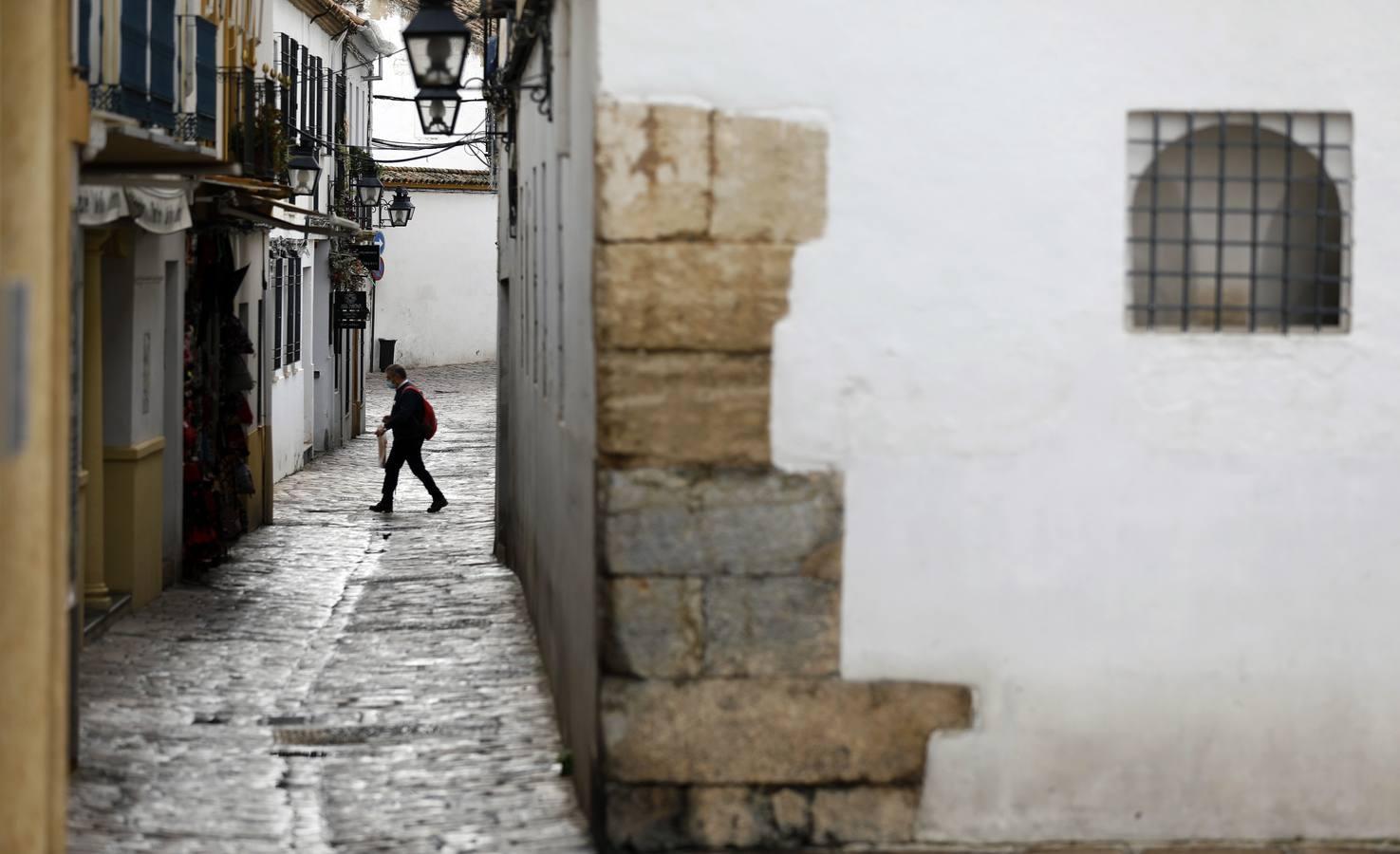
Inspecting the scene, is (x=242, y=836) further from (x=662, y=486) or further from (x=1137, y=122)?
(x=1137, y=122)

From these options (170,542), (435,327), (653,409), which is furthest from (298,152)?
(435,327)

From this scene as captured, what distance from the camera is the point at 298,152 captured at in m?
21.3

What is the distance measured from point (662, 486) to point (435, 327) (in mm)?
39863

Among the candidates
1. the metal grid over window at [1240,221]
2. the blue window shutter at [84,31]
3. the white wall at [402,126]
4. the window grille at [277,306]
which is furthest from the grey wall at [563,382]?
the white wall at [402,126]

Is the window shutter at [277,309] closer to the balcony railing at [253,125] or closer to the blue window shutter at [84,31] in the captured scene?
the balcony railing at [253,125]

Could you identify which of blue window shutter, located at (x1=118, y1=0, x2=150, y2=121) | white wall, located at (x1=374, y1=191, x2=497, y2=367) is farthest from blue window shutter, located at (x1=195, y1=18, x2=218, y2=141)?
white wall, located at (x1=374, y1=191, x2=497, y2=367)

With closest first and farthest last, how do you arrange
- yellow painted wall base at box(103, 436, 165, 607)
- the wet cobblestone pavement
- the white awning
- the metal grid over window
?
the metal grid over window < the wet cobblestone pavement < the white awning < yellow painted wall base at box(103, 436, 165, 607)

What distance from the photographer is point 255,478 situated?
19625mm

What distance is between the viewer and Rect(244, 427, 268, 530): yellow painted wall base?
19500mm

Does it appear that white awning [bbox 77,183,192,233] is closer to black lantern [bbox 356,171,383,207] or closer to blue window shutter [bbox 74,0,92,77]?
blue window shutter [bbox 74,0,92,77]

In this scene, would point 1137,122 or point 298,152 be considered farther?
point 298,152

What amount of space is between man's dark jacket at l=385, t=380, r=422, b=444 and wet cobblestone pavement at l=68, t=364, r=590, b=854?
126 inches

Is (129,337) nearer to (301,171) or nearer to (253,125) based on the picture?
(253,125)

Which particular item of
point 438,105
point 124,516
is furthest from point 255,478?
point 438,105
